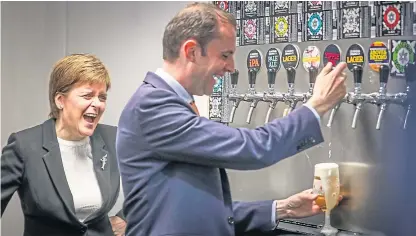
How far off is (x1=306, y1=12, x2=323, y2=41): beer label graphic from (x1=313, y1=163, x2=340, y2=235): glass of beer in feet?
1.49

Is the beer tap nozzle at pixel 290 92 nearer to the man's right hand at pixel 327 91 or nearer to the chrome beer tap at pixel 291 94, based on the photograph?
the chrome beer tap at pixel 291 94

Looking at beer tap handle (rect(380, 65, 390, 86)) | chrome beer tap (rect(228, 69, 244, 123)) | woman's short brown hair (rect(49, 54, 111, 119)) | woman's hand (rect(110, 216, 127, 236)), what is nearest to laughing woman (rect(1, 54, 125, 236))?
woman's short brown hair (rect(49, 54, 111, 119))

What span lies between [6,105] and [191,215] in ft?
5.64

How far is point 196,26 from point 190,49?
0.06 m

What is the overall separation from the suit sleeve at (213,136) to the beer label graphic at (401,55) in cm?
61

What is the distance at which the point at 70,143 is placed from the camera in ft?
7.05

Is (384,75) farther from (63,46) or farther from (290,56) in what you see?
(63,46)

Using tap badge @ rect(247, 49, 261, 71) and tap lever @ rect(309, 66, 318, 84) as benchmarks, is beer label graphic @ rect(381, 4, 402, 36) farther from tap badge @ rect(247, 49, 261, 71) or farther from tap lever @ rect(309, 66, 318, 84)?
tap badge @ rect(247, 49, 261, 71)

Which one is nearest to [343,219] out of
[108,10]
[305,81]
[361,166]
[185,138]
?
[361,166]

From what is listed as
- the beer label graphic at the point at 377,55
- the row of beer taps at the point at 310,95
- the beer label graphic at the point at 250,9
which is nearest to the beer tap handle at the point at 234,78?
the row of beer taps at the point at 310,95

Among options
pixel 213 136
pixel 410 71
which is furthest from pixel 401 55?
pixel 213 136

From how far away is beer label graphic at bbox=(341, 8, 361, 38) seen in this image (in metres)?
1.93

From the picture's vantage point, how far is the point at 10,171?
6.53 ft

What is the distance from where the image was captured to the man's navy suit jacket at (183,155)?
4.35 ft
